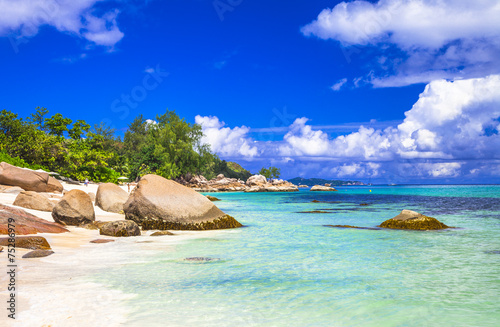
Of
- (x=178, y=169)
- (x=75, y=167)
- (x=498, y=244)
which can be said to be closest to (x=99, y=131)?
(x=178, y=169)

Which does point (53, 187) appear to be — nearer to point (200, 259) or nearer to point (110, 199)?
point (110, 199)

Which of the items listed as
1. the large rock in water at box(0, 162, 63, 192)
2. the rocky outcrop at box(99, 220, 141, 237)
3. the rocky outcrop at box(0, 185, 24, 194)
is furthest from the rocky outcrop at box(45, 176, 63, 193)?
the rocky outcrop at box(99, 220, 141, 237)

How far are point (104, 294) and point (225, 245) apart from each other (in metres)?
5.93

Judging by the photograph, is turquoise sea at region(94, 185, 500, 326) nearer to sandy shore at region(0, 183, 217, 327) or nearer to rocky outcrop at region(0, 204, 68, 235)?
sandy shore at region(0, 183, 217, 327)

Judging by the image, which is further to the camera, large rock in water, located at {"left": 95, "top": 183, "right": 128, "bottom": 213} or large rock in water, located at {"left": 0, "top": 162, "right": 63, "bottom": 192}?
large rock in water, located at {"left": 0, "top": 162, "right": 63, "bottom": 192}

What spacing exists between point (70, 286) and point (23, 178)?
21586mm

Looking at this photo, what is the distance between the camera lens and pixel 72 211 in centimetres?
1416

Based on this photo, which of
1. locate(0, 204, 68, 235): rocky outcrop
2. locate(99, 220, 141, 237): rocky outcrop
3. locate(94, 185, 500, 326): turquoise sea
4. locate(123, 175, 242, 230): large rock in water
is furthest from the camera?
locate(123, 175, 242, 230): large rock in water

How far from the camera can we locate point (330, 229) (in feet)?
53.5

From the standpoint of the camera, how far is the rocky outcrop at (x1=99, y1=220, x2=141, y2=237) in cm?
1260

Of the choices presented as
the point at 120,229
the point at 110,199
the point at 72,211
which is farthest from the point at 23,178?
the point at 120,229

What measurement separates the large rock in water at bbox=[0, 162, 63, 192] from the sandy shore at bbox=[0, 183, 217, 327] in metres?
15.8

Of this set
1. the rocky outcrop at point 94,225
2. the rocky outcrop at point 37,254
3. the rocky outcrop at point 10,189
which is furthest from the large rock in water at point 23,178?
the rocky outcrop at point 37,254

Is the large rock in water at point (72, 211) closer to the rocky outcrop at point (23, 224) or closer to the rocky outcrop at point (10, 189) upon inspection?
the rocky outcrop at point (23, 224)
